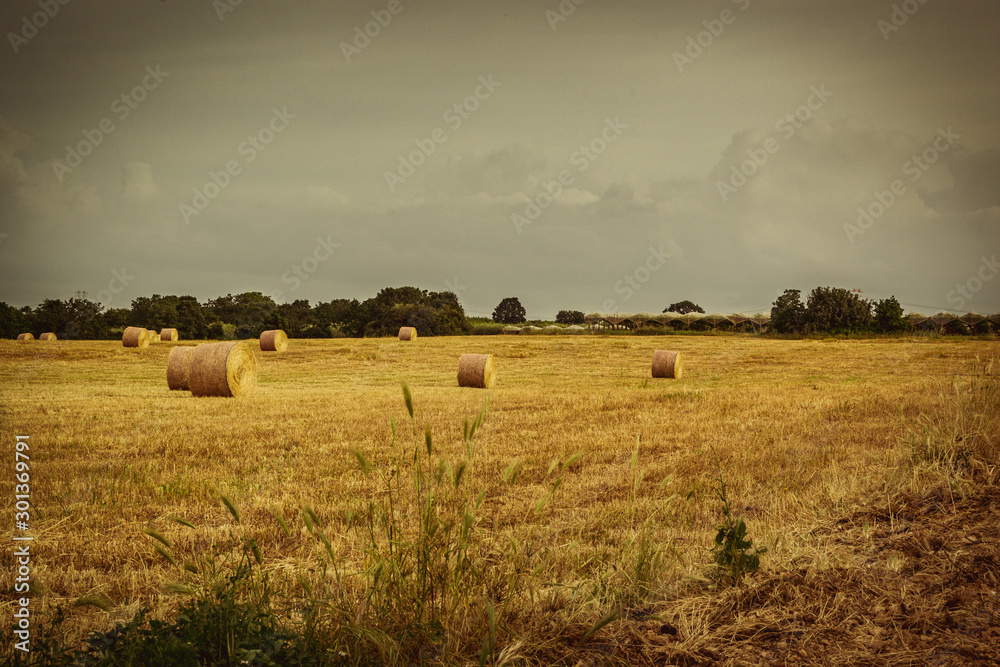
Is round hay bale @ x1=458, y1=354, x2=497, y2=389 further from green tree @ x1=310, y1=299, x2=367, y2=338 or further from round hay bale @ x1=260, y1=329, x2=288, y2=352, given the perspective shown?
green tree @ x1=310, y1=299, x2=367, y2=338

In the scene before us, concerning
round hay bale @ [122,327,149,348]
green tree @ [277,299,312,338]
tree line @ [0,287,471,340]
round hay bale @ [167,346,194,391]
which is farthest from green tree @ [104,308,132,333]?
round hay bale @ [167,346,194,391]

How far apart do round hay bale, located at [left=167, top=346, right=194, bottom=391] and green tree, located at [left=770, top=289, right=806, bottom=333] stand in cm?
5451

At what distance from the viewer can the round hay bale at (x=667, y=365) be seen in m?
27.3

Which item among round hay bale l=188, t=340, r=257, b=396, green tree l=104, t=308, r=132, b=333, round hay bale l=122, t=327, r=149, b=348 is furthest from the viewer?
green tree l=104, t=308, r=132, b=333

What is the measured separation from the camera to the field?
3.60 m

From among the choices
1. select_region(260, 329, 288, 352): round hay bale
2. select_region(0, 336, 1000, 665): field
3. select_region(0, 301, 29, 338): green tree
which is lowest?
select_region(0, 336, 1000, 665): field

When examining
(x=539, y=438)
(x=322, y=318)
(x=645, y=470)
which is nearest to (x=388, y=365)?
(x=539, y=438)

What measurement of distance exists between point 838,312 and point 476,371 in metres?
47.8

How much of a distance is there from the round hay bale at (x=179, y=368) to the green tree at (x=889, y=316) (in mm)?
58562

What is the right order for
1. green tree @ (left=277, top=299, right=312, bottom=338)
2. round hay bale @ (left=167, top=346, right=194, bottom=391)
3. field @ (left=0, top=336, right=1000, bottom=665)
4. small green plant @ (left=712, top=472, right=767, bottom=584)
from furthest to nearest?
green tree @ (left=277, top=299, right=312, bottom=338)
round hay bale @ (left=167, top=346, right=194, bottom=391)
small green plant @ (left=712, top=472, right=767, bottom=584)
field @ (left=0, top=336, right=1000, bottom=665)

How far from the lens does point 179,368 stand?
2073 centimetres

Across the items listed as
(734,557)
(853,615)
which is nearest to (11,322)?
(734,557)

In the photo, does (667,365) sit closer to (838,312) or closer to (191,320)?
(838,312)

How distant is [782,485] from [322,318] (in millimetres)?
82541
